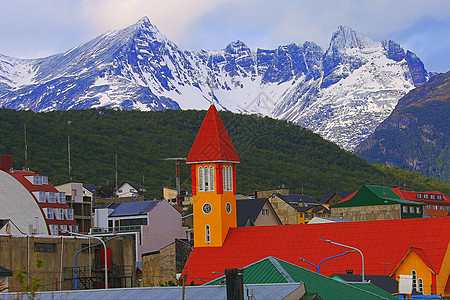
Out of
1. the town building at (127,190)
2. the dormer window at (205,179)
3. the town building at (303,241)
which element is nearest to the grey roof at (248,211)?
the town building at (127,190)

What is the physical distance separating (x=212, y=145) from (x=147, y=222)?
2792 centimetres

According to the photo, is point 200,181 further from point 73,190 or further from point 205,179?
point 73,190

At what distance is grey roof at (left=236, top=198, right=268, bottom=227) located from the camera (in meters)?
120

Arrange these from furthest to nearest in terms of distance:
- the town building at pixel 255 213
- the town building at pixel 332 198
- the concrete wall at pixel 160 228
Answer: the town building at pixel 332 198
the town building at pixel 255 213
the concrete wall at pixel 160 228

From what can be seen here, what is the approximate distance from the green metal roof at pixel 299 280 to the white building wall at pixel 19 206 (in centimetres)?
4300

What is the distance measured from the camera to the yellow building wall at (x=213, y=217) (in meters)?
77.2

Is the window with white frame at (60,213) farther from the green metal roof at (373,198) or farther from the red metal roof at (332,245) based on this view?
the green metal roof at (373,198)

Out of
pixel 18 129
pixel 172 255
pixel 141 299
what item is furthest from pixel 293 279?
pixel 18 129

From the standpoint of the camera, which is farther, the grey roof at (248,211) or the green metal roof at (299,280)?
the grey roof at (248,211)

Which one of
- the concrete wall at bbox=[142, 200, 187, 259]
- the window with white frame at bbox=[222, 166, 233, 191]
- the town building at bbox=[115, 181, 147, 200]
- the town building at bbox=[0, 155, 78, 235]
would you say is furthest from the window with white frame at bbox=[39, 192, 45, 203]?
the town building at bbox=[115, 181, 147, 200]

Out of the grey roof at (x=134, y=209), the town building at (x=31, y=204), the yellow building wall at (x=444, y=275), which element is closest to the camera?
the yellow building wall at (x=444, y=275)

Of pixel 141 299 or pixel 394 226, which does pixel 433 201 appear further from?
pixel 141 299

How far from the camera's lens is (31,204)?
82375 mm

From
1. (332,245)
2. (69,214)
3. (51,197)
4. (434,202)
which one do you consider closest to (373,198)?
(434,202)
